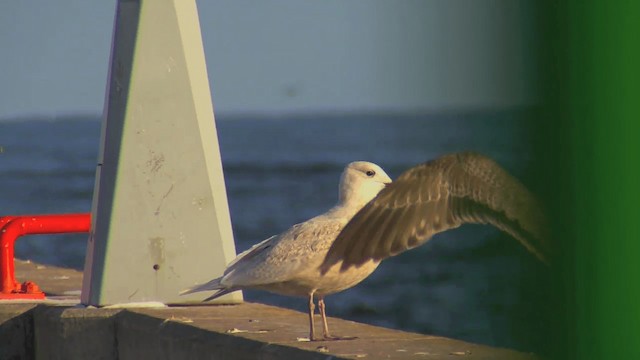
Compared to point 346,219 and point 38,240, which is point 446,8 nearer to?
point 346,219

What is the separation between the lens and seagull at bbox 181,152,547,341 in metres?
2.55

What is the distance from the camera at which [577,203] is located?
0.89 meters

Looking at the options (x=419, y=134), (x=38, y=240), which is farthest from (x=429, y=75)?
(x=38, y=240)

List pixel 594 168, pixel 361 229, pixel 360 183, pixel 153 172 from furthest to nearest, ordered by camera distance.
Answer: pixel 153 172 → pixel 360 183 → pixel 361 229 → pixel 594 168

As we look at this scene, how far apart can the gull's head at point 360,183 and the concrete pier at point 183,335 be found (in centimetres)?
52

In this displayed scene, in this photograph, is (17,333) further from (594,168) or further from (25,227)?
(594,168)

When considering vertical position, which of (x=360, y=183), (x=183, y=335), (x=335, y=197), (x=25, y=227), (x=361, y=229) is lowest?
(x=183, y=335)

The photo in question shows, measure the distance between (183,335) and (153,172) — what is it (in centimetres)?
113

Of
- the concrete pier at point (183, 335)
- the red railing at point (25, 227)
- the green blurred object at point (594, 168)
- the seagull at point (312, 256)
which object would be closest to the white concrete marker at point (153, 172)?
the concrete pier at point (183, 335)

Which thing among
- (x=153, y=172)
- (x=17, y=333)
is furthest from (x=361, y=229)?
(x=17, y=333)

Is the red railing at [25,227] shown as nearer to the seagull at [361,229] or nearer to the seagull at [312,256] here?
the seagull at [361,229]

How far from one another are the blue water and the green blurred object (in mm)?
20

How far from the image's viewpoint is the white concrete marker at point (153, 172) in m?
6.33

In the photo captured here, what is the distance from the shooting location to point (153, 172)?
6363mm
